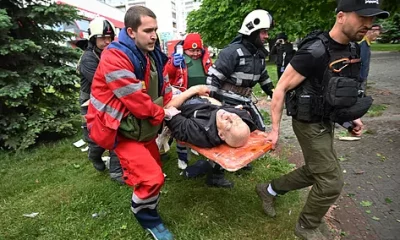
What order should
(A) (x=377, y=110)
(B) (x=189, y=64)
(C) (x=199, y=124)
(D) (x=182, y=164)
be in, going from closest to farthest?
(C) (x=199, y=124), (D) (x=182, y=164), (B) (x=189, y=64), (A) (x=377, y=110)

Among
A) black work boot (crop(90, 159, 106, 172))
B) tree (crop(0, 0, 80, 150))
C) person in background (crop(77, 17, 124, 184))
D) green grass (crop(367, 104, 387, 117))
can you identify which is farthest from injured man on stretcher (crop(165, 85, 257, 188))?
green grass (crop(367, 104, 387, 117))

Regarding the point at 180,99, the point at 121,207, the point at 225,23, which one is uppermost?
the point at 225,23

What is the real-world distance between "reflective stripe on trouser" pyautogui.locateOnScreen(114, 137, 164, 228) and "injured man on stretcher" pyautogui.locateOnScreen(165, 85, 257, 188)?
44cm

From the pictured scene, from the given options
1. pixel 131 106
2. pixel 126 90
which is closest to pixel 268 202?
pixel 131 106

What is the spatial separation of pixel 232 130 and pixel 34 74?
480 cm

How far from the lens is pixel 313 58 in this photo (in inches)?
99.0

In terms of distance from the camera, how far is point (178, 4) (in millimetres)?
68125

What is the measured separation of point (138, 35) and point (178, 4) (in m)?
69.4

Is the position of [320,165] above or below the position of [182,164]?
above

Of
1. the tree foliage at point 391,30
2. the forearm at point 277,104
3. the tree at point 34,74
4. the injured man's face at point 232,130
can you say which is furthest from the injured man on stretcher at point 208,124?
the tree foliage at point 391,30

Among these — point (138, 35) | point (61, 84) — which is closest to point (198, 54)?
point (138, 35)

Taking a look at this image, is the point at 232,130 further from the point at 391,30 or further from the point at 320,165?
the point at 391,30

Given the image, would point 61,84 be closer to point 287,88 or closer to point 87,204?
point 87,204

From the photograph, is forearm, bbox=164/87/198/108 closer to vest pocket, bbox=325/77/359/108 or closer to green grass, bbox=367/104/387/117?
vest pocket, bbox=325/77/359/108
